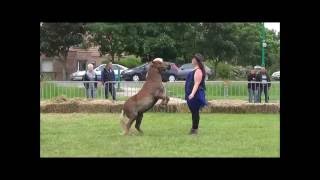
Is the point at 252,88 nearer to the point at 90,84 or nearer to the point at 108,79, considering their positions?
the point at 108,79

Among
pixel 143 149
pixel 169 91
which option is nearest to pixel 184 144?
pixel 143 149

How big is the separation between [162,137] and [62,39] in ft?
31.2

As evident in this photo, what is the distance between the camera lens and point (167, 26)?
600 inches

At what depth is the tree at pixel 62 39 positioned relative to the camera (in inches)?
618

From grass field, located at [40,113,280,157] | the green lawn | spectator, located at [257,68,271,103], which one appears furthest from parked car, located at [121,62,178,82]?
grass field, located at [40,113,280,157]

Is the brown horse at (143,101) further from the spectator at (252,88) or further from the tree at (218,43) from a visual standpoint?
the tree at (218,43)

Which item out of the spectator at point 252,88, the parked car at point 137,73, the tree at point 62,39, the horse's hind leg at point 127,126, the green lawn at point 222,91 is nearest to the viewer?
the horse's hind leg at point 127,126

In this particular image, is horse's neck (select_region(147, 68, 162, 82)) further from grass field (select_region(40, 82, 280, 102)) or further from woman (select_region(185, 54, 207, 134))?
grass field (select_region(40, 82, 280, 102))

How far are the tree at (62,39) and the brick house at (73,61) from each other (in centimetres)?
18

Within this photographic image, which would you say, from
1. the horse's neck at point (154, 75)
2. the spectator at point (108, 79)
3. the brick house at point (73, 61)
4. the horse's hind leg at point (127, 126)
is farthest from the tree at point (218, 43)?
the horse's hind leg at point (127, 126)

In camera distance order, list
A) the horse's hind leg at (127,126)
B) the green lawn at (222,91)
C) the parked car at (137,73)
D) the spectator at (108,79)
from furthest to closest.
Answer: the parked car at (137,73)
the green lawn at (222,91)
the spectator at (108,79)
the horse's hind leg at (127,126)

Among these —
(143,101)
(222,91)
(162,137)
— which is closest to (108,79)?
(222,91)
